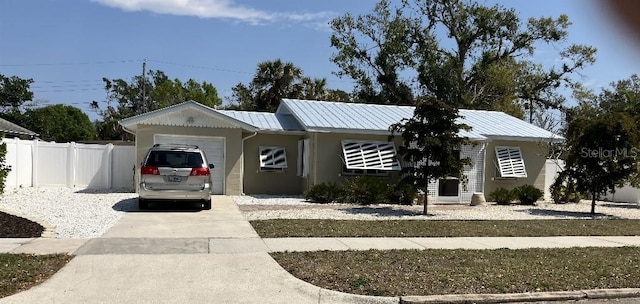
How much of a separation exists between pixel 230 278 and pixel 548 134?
17.2m

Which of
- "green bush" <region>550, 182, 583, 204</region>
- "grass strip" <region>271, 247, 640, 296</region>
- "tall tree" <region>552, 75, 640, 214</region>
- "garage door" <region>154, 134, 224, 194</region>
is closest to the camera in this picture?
"grass strip" <region>271, 247, 640, 296</region>

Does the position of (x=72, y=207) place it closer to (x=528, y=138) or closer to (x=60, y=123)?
(x=528, y=138)

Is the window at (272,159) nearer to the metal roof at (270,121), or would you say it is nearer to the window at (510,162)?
the metal roof at (270,121)

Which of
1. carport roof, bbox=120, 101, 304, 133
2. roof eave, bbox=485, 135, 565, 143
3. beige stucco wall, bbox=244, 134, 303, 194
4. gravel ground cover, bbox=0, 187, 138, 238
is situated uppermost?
carport roof, bbox=120, 101, 304, 133

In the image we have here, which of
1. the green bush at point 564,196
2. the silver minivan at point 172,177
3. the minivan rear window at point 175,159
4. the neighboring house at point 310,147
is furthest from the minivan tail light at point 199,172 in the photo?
the green bush at point 564,196

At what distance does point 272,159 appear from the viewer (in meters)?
18.9

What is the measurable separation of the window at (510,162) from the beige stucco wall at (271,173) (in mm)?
7323

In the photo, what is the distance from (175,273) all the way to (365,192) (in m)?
10.0

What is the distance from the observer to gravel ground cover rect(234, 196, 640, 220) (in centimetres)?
1352

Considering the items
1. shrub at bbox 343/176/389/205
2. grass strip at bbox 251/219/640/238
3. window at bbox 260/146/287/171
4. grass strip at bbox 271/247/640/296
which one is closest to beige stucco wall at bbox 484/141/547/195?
shrub at bbox 343/176/389/205

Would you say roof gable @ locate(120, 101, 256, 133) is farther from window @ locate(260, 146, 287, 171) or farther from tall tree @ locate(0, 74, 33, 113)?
tall tree @ locate(0, 74, 33, 113)

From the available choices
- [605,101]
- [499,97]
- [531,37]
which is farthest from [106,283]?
[605,101]

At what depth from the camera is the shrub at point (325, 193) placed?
16469 millimetres

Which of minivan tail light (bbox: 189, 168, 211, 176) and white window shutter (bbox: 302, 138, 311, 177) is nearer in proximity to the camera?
minivan tail light (bbox: 189, 168, 211, 176)
